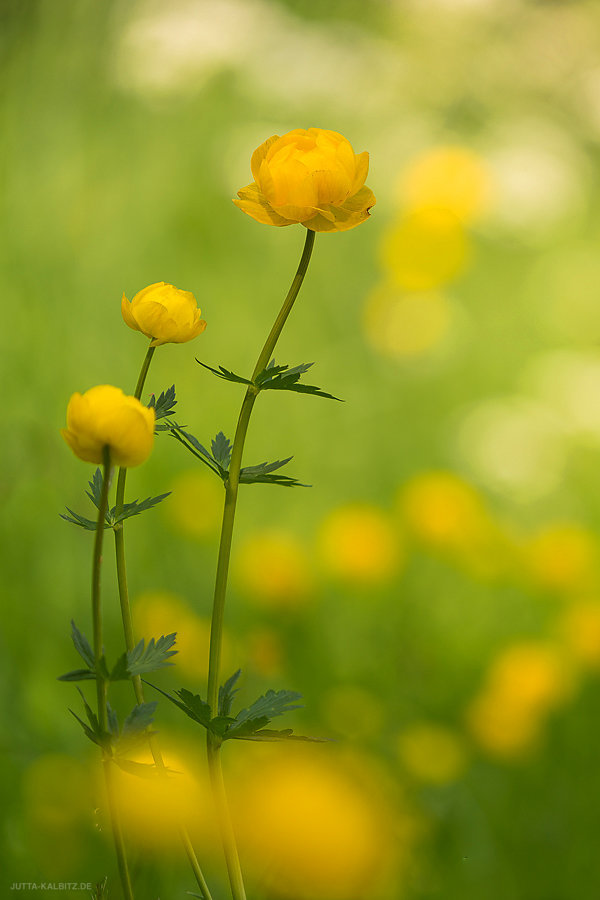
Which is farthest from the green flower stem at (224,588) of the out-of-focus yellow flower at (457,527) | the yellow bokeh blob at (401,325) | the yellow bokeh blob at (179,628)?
the yellow bokeh blob at (401,325)

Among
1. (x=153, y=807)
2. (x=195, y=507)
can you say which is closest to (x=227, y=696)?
(x=153, y=807)

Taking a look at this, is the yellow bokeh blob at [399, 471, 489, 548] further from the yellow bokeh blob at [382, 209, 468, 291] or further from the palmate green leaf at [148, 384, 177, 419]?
the palmate green leaf at [148, 384, 177, 419]

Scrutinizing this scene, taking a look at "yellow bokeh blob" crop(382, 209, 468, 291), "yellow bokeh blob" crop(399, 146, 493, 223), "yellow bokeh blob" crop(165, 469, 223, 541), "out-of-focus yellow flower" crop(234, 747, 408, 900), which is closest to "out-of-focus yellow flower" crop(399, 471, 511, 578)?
"yellow bokeh blob" crop(165, 469, 223, 541)

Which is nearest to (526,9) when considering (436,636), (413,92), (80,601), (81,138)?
(413,92)

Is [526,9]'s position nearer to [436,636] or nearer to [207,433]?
[207,433]

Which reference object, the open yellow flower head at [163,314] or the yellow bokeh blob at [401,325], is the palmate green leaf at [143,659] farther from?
the yellow bokeh blob at [401,325]

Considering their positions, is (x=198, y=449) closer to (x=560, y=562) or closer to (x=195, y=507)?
(x=195, y=507)
